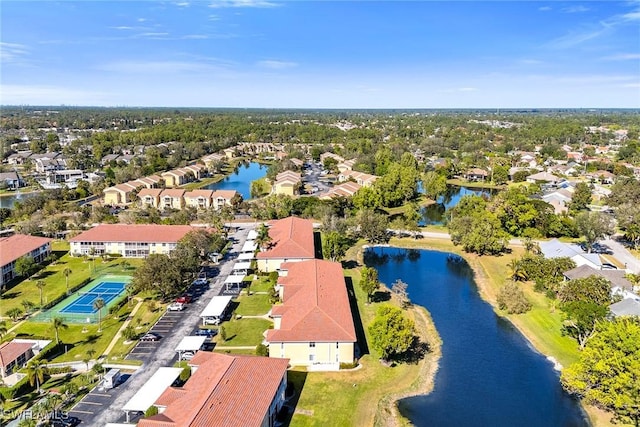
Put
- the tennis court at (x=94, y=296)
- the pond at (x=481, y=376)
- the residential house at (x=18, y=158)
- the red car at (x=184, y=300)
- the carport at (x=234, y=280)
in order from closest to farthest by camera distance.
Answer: the pond at (x=481, y=376) < the tennis court at (x=94, y=296) < the red car at (x=184, y=300) < the carport at (x=234, y=280) < the residential house at (x=18, y=158)

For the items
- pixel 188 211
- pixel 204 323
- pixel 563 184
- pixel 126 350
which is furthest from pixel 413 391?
pixel 563 184

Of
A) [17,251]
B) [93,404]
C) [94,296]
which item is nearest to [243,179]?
[17,251]

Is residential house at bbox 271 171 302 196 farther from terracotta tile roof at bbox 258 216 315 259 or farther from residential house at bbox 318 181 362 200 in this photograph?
terracotta tile roof at bbox 258 216 315 259

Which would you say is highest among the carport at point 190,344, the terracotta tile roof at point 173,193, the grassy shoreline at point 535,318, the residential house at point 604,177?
the residential house at point 604,177

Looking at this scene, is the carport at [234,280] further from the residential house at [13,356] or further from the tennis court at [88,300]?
the residential house at [13,356]

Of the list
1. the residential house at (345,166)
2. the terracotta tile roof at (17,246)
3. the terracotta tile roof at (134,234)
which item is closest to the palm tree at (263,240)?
the terracotta tile roof at (134,234)

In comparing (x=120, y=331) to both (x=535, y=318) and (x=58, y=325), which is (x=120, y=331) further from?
(x=535, y=318)

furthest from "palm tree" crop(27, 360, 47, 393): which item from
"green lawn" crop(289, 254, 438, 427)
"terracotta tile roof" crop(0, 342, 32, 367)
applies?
"green lawn" crop(289, 254, 438, 427)
